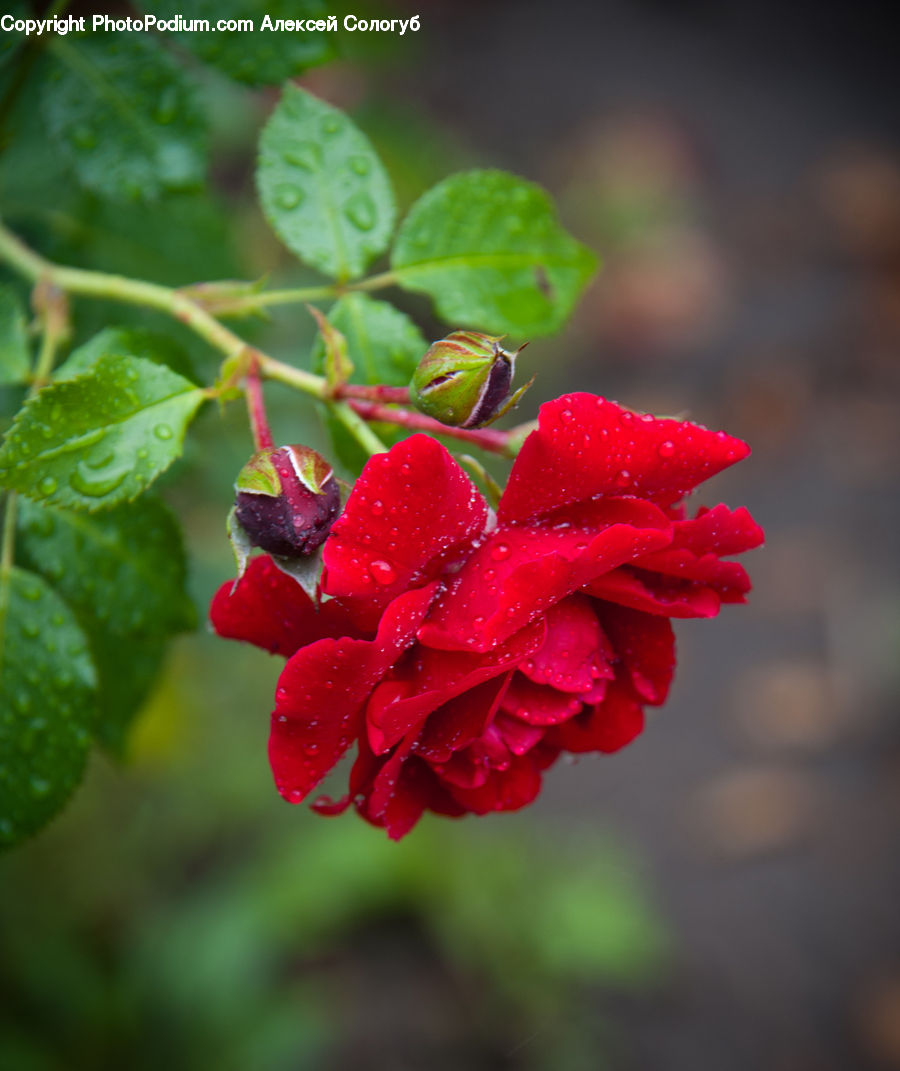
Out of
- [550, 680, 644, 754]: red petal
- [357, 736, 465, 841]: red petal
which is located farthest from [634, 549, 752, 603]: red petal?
[357, 736, 465, 841]: red petal

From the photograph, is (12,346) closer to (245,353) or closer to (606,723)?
(245,353)

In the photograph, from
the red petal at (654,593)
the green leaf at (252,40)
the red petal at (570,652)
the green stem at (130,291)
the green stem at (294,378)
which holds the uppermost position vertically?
the green leaf at (252,40)

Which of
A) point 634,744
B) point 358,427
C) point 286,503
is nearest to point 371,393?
point 358,427

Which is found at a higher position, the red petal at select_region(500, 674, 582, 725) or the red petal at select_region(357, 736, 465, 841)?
the red petal at select_region(500, 674, 582, 725)

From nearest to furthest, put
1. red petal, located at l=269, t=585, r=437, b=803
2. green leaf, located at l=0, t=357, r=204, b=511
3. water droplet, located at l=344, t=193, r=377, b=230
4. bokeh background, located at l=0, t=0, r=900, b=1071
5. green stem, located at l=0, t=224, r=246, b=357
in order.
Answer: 1. red petal, located at l=269, t=585, r=437, b=803
2. green leaf, located at l=0, t=357, r=204, b=511
3. green stem, located at l=0, t=224, r=246, b=357
4. water droplet, located at l=344, t=193, r=377, b=230
5. bokeh background, located at l=0, t=0, r=900, b=1071

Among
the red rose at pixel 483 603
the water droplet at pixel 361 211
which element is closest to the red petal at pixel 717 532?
the red rose at pixel 483 603

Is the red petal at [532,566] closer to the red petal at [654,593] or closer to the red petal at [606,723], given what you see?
the red petal at [654,593]

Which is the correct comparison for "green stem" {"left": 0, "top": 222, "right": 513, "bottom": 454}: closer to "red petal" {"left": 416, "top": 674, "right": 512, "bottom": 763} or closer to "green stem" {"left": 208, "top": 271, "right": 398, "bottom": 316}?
"green stem" {"left": 208, "top": 271, "right": 398, "bottom": 316}
